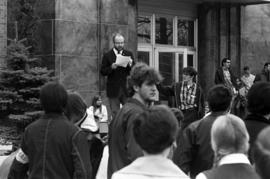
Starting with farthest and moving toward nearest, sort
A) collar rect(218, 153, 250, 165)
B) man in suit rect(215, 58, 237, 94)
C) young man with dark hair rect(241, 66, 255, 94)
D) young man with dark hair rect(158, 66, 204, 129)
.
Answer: young man with dark hair rect(241, 66, 255, 94), man in suit rect(215, 58, 237, 94), young man with dark hair rect(158, 66, 204, 129), collar rect(218, 153, 250, 165)

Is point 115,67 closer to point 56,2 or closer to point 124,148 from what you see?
point 56,2

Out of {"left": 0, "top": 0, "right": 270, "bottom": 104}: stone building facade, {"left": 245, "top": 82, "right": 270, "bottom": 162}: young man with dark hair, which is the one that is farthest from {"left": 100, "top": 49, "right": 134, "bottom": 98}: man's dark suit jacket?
{"left": 245, "top": 82, "right": 270, "bottom": 162}: young man with dark hair

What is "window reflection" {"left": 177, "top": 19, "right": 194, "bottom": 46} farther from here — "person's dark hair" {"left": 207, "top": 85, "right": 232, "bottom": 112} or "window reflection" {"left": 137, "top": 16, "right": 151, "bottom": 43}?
"person's dark hair" {"left": 207, "top": 85, "right": 232, "bottom": 112}

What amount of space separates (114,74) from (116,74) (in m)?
0.04

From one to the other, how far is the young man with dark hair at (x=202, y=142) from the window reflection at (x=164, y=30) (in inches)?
586

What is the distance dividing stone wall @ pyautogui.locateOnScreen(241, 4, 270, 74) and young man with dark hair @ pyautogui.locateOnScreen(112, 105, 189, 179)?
19345 millimetres

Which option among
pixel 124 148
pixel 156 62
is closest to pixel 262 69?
pixel 156 62

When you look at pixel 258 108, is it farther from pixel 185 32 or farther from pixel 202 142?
pixel 185 32

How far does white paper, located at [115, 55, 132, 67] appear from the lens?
13.7 meters

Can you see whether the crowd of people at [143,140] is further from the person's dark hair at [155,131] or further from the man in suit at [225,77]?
the man in suit at [225,77]

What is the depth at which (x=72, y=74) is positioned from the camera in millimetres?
16578

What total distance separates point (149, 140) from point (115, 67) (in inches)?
383

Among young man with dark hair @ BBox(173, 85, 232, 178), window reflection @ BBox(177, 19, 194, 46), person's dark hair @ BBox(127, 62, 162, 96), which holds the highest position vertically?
window reflection @ BBox(177, 19, 194, 46)

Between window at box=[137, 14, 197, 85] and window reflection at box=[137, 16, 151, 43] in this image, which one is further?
window at box=[137, 14, 197, 85]
